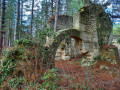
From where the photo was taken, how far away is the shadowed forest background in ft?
12.1

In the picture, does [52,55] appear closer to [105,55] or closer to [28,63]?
[28,63]

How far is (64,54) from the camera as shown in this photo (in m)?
11.4

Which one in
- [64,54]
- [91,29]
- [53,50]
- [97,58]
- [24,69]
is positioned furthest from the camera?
[64,54]

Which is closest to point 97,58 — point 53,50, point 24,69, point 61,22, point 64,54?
point 64,54

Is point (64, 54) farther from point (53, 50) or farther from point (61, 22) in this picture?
point (53, 50)

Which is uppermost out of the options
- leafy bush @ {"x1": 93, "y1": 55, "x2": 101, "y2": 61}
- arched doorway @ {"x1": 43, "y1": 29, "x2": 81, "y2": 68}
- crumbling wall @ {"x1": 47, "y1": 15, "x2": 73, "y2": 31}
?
crumbling wall @ {"x1": 47, "y1": 15, "x2": 73, "y2": 31}

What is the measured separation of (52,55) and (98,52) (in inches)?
181

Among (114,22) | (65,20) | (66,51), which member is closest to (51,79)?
(66,51)

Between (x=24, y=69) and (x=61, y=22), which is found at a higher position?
(x=61, y=22)

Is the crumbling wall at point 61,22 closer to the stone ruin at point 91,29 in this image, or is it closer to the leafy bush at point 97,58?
the stone ruin at point 91,29

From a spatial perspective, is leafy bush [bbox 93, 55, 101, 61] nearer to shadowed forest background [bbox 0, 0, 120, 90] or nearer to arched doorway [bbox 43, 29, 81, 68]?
shadowed forest background [bbox 0, 0, 120, 90]

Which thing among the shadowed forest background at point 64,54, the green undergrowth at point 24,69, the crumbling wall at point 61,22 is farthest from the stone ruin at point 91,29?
the green undergrowth at point 24,69

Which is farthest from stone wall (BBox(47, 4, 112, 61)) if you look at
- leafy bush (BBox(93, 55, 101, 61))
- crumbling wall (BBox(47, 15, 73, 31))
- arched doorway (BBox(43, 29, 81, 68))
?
crumbling wall (BBox(47, 15, 73, 31))

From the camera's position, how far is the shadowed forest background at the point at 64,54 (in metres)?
3.68
